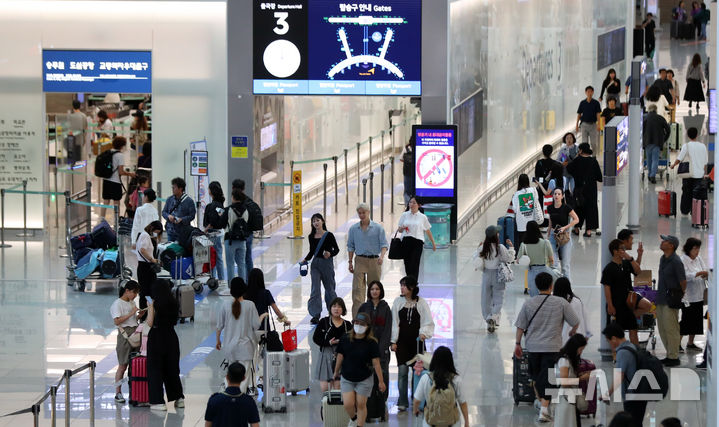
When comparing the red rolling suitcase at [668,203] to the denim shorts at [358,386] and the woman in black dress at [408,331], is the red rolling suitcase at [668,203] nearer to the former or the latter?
the woman in black dress at [408,331]

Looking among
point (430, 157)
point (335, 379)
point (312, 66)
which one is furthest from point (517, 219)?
point (335, 379)

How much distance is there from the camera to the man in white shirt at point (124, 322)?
1259 centimetres

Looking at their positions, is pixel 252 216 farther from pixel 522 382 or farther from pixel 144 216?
pixel 522 382

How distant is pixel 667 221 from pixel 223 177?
7499 mm

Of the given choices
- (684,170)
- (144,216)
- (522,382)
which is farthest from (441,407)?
(684,170)

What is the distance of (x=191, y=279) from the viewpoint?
17.2 metres

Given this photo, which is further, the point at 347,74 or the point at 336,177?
the point at 336,177

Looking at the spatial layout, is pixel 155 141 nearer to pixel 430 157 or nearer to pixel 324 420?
pixel 430 157

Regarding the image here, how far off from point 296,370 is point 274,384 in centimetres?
31

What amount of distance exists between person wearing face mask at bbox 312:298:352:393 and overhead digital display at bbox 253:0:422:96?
9.33 meters

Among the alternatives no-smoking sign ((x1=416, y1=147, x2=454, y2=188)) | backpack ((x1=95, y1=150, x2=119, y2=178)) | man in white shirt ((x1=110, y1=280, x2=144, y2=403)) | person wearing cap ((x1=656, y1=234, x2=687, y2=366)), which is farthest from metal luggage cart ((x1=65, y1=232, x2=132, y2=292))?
person wearing cap ((x1=656, y1=234, x2=687, y2=366))

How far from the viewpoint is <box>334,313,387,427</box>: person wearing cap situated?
433 inches

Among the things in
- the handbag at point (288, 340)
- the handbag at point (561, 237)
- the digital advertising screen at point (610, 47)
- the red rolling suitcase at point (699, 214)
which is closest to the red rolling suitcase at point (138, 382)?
the handbag at point (288, 340)

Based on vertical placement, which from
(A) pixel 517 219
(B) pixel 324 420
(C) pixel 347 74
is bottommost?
(B) pixel 324 420
